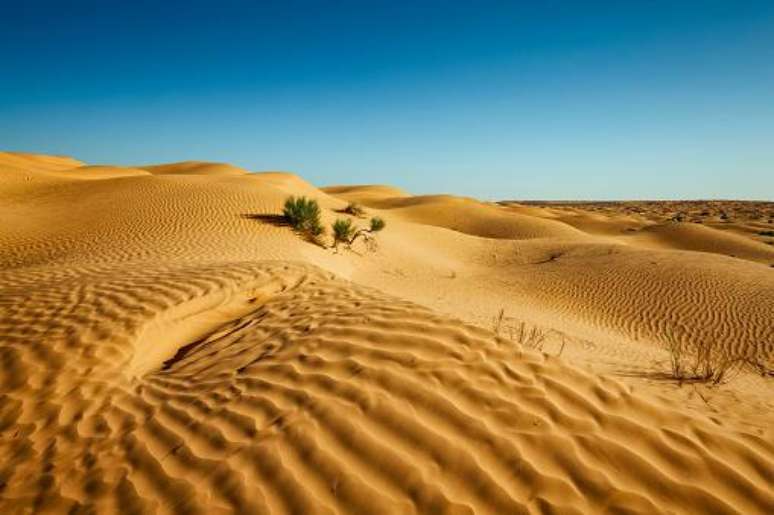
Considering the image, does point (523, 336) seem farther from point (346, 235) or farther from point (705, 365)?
point (346, 235)

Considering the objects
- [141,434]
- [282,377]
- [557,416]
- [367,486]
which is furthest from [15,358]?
[557,416]

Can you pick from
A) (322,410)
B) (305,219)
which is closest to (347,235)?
(305,219)

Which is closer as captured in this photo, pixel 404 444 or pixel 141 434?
pixel 404 444

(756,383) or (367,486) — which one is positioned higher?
(367,486)

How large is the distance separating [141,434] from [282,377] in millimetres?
1043

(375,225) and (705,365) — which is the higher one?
(375,225)

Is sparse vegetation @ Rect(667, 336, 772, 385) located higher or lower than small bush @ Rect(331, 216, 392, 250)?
lower

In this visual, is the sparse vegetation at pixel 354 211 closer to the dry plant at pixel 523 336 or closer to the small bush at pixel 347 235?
the small bush at pixel 347 235

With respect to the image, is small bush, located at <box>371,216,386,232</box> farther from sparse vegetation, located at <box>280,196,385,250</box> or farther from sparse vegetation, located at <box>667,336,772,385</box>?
sparse vegetation, located at <box>667,336,772,385</box>

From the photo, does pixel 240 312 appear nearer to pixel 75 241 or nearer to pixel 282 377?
pixel 282 377

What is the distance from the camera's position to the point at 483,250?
20234 millimetres

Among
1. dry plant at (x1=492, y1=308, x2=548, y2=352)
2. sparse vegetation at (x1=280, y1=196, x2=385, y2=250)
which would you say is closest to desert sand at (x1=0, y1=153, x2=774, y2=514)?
dry plant at (x1=492, y1=308, x2=548, y2=352)

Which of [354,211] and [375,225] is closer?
[375,225]

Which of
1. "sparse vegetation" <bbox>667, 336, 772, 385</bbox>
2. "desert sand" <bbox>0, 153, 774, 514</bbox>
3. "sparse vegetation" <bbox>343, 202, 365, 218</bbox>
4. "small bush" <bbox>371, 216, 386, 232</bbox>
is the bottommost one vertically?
"sparse vegetation" <bbox>667, 336, 772, 385</bbox>
